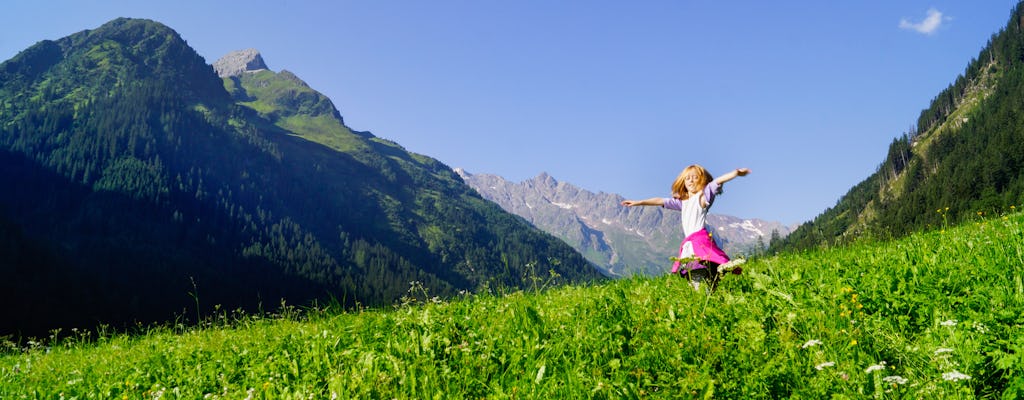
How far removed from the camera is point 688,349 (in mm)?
4344

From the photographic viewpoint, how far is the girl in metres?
7.41

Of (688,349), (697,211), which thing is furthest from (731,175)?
(688,349)

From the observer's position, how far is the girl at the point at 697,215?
7.41 meters

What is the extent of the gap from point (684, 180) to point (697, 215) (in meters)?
0.87

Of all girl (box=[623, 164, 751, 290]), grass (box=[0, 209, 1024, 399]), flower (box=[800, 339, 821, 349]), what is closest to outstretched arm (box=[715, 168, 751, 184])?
girl (box=[623, 164, 751, 290])

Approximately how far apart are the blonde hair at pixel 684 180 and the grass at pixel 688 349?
8.17 feet

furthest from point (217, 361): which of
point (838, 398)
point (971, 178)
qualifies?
point (971, 178)

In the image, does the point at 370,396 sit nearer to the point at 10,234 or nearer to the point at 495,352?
the point at 495,352

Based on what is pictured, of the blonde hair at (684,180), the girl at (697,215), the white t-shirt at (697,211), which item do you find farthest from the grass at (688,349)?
the blonde hair at (684,180)

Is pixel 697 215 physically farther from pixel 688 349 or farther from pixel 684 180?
pixel 688 349

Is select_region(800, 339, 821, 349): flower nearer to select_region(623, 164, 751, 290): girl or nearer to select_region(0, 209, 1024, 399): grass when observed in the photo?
select_region(0, 209, 1024, 399): grass

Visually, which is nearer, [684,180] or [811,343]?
[811,343]

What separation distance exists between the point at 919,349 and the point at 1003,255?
249 cm

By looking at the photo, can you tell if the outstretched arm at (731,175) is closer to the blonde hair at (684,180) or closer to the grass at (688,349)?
the blonde hair at (684,180)
